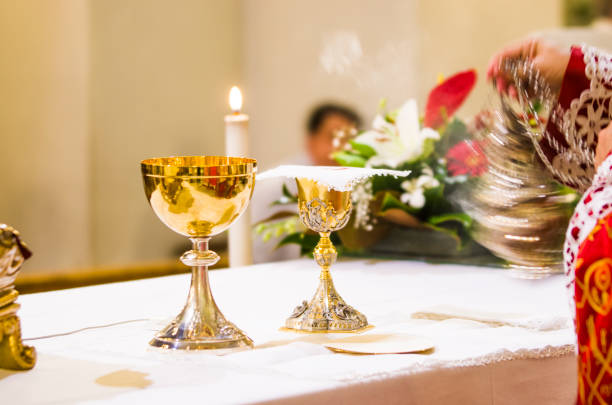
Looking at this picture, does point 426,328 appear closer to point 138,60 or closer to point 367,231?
point 367,231

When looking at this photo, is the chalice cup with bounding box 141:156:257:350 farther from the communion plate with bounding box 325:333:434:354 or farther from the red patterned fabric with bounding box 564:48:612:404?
the red patterned fabric with bounding box 564:48:612:404

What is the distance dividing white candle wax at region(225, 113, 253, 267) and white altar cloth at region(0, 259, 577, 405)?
0.17 m

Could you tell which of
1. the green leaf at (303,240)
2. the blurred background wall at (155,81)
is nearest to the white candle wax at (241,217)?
the green leaf at (303,240)

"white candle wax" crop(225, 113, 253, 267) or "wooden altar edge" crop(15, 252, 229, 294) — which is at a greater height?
"white candle wax" crop(225, 113, 253, 267)

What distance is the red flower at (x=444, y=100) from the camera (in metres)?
1.55

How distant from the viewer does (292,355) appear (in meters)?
0.82

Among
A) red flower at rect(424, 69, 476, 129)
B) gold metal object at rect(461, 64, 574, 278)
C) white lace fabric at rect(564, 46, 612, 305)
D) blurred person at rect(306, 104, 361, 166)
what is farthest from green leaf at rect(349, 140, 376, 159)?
blurred person at rect(306, 104, 361, 166)

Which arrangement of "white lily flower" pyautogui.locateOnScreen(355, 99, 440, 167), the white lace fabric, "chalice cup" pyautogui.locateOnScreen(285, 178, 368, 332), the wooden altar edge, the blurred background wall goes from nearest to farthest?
"chalice cup" pyautogui.locateOnScreen(285, 178, 368, 332) < the white lace fabric < "white lily flower" pyautogui.locateOnScreen(355, 99, 440, 167) < the wooden altar edge < the blurred background wall

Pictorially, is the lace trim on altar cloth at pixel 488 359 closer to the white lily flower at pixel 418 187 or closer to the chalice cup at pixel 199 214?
the chalice cup at pixel 199 214

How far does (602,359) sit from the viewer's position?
0.78 meters

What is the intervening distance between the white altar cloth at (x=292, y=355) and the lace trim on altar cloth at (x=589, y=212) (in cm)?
9

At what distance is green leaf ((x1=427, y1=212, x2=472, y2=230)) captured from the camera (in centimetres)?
147

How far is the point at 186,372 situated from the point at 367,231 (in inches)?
33.1

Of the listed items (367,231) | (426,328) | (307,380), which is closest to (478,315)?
(426,328)
